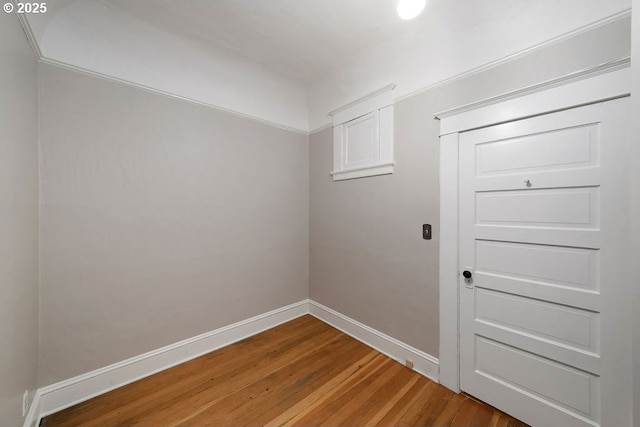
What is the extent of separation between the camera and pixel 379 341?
7.79ft

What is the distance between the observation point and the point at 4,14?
1147 mm

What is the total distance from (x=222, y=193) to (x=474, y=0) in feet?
8.45

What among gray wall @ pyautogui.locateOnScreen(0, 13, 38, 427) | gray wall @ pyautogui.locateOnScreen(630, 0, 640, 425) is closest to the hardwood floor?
gray wall @ pyautogui.locateOnScreen(0, 13, 38, 427)

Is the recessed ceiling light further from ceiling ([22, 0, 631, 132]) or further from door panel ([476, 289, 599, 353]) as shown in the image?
door panel ([476, 289, 599, 353])

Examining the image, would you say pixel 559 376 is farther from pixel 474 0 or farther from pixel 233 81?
pixel 233 81

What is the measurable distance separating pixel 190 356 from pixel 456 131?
3.03 metres

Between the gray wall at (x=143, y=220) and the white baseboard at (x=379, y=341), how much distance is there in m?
0.66

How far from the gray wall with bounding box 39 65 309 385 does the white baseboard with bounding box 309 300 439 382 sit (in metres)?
0.66

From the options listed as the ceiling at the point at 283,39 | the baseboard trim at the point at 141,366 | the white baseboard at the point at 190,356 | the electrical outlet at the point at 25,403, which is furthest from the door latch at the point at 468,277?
the electrical outlet at the point at 25,403

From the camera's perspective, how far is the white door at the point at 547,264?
130 cm

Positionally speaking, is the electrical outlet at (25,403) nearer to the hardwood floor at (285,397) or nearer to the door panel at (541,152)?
the hardwood floor at (285,397)

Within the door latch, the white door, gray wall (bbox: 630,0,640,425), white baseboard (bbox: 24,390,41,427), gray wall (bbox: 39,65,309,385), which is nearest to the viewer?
gray wall (bbox: 630,0,640,425)

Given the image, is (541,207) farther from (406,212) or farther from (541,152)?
(406,212)

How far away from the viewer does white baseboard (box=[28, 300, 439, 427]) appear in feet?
5.43
